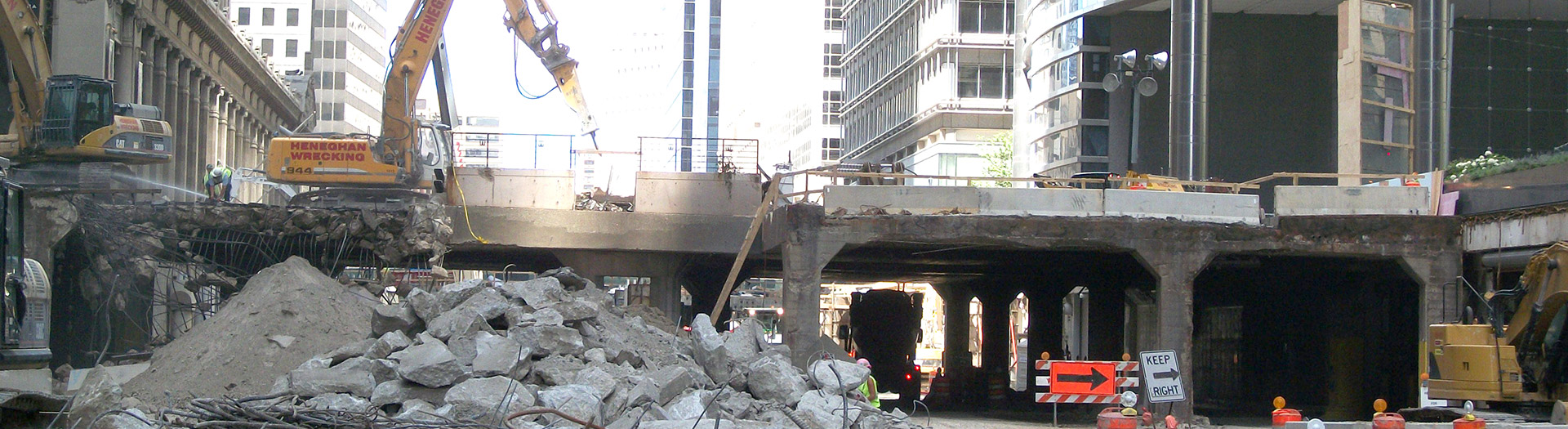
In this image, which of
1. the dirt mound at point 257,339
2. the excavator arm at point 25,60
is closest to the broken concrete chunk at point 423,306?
the dirt mound at point 257,339

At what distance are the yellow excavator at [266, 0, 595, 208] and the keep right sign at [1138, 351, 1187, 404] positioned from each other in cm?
1702

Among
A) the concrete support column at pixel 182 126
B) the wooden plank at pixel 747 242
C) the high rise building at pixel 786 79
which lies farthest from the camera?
the high rise building at pixel 786 79

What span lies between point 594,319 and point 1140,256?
11541 mm

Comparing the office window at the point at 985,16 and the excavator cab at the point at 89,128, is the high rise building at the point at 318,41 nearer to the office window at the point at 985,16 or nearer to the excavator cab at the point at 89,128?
the office window at the point at 985,16

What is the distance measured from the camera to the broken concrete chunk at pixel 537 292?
20156 mm

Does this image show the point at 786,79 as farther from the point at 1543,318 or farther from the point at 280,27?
the point at 1543,318

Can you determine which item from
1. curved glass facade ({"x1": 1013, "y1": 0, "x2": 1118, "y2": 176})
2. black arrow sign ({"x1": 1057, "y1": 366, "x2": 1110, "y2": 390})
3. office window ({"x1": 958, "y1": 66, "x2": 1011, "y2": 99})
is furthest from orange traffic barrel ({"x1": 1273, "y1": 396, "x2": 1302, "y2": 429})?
office window ({"x1": 958, "y1": 66, "x2": 1011, "y2": 99})

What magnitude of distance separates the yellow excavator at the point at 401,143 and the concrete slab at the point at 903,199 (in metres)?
8.58

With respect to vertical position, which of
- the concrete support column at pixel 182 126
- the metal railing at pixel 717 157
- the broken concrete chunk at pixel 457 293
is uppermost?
the concrete support column at pixel 182 126

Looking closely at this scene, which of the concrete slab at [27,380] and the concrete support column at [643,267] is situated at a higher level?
the concrete support column at [643,267]

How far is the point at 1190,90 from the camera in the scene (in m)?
39.4

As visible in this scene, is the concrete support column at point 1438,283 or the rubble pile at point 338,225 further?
the rubble pile at point 338,225

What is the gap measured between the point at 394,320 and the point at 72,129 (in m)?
16.4

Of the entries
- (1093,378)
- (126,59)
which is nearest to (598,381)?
(1093,378)
